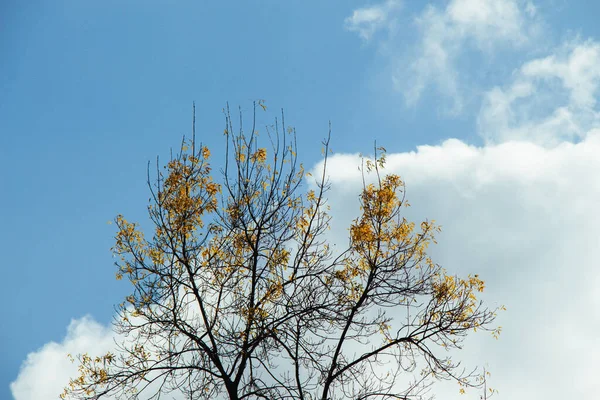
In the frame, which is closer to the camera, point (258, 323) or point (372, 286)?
point (258, 323)

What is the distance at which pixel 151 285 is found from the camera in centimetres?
1287

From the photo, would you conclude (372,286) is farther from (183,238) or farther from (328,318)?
(183,238)

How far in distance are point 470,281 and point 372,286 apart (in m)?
2.12

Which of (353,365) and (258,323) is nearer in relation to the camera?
(258,323)

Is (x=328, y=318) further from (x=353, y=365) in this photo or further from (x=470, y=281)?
(x=470, y=281)

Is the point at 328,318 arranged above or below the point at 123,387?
above

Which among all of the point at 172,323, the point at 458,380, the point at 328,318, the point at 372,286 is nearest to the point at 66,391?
the point at 172,323

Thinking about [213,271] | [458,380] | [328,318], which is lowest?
[458,380]

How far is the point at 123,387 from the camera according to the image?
13078 mm

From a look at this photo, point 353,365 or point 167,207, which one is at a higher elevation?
point 167,207

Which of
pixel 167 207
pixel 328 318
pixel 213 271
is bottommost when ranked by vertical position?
pixel 328 318

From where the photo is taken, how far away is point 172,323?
42.0 ft

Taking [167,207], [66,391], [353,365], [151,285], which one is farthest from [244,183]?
[66,391]

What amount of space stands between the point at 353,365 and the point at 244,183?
4537mm
